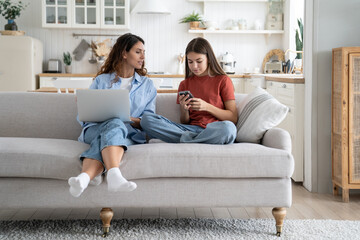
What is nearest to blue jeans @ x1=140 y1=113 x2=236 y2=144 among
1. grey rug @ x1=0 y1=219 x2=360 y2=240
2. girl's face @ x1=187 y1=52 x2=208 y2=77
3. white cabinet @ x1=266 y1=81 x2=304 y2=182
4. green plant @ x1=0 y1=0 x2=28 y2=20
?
girl's face @ x1=187 y1=52 x2=208 y2=77

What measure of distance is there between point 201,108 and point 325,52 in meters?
1.24

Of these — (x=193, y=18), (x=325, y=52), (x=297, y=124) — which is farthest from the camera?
(x=193, y=18)

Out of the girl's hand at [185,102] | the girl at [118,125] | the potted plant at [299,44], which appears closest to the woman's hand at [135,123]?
the girl at [118,125]

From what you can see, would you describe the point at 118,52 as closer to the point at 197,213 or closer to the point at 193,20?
the point at 197,213

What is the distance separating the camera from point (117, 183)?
218 centimetres

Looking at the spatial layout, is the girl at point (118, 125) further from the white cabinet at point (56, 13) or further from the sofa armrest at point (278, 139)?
the white cabinet at point (56, 13)

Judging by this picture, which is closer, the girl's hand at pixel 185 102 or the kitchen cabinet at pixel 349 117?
the girl's hand at pixel 185 102

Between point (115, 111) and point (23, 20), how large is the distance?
429cm

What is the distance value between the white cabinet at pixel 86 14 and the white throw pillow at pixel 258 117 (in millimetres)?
3659

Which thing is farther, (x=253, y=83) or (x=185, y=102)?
(x=253, y=83)

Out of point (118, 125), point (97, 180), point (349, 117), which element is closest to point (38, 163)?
point (97, 180)

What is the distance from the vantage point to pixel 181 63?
6359mm

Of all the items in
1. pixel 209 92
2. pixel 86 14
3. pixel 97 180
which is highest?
pixel 86 14

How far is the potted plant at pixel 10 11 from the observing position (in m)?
5.95
